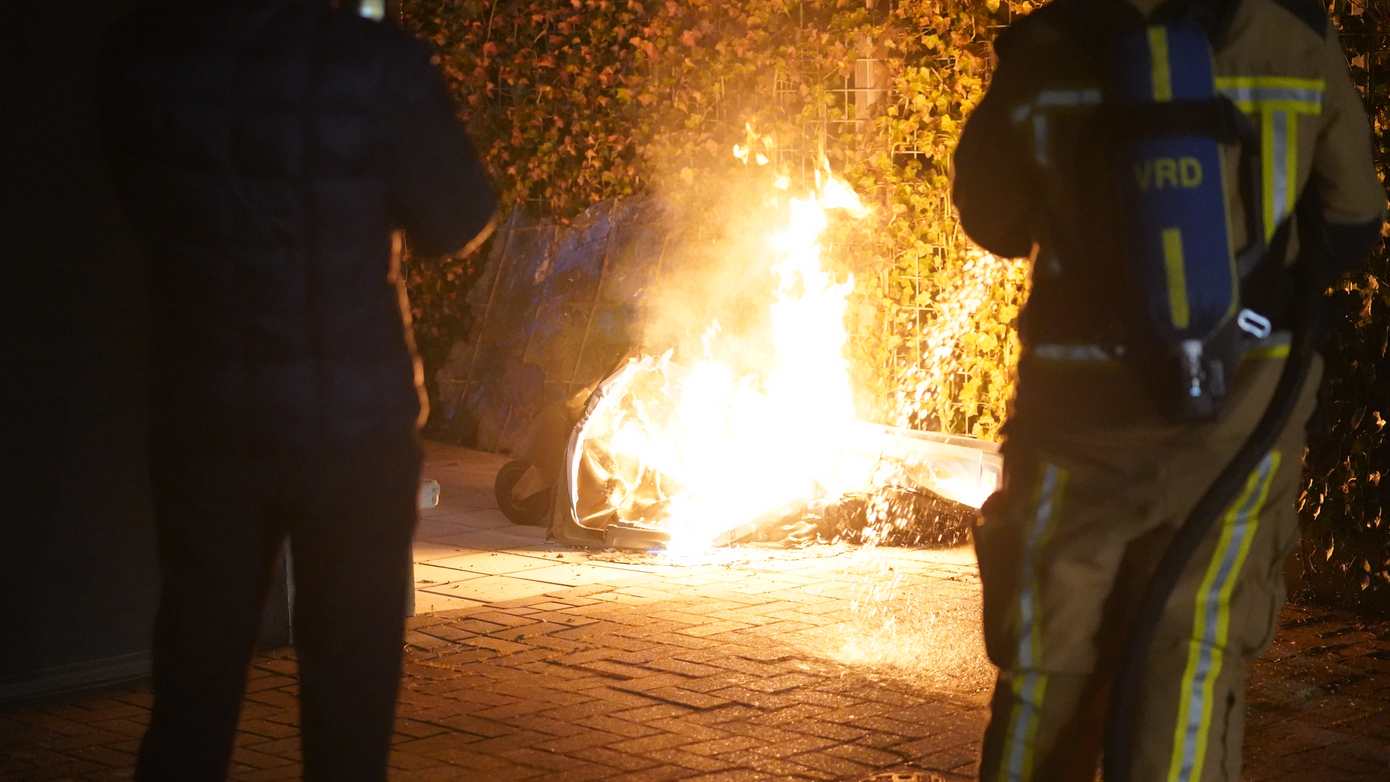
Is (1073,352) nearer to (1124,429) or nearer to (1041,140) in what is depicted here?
(1124,429)

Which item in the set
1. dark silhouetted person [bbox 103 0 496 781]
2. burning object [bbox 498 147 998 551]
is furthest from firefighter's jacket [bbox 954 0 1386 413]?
burning object [bbox 498 147 998 551]

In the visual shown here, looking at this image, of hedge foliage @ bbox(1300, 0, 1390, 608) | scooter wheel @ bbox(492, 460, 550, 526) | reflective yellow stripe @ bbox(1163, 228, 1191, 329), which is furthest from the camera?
scooter wheel @ bbox(492, 460, 550, 526)

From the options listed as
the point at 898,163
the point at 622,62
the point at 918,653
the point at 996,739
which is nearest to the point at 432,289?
the point at 622,62

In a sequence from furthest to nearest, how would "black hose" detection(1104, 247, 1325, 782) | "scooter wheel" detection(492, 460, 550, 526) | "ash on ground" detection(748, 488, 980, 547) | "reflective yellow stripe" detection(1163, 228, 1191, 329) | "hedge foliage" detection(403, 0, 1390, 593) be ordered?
"scooter wheel" detection(492, 460, 550, 526) < "ash on ground" detection(748, 488, 980, 547) < "hedge foliage" detection(403, 0, 1390, 593) < "black hose" detection(1104, 247, 1325, 782) < "reflective yellow stripe" detection(1163, 228, 1191, 329)

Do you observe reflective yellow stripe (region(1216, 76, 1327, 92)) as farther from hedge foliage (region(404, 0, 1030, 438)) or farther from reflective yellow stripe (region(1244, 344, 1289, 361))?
hedge foliage (region(404, 0, 1030, 438))

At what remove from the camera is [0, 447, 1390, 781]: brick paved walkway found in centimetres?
493

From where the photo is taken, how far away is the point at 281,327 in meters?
3.09

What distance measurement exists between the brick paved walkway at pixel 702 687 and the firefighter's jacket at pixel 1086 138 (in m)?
1.94

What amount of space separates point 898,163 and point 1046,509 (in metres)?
6.17

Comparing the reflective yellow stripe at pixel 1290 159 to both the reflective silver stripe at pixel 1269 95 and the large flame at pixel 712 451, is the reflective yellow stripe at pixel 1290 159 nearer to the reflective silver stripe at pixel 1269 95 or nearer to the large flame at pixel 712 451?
the reflective silver stripe at pixel 1269 95

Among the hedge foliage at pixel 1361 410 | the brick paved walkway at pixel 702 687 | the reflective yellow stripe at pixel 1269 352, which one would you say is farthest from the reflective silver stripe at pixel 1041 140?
the hedge foliage at pixel 1361 410

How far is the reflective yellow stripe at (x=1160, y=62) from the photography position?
3.07 metres

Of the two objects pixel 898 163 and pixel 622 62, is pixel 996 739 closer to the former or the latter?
pixel 898 163

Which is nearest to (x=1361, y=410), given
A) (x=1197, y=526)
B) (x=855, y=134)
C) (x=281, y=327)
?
(x=855, y=134)
